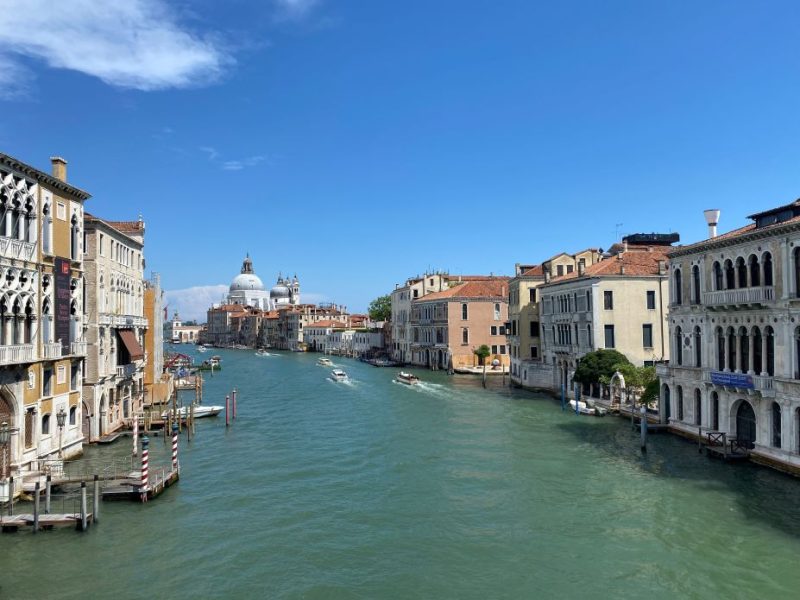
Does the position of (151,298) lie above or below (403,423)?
above

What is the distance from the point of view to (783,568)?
1212 centimetres

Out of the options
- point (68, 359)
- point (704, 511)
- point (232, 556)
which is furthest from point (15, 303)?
point (704, 511)

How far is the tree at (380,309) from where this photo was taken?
101 metres

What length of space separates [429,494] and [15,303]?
12563mm

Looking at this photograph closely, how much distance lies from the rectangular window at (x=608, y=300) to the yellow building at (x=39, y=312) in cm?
2412

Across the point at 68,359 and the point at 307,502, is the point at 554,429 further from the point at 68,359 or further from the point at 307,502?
the point at 68,359

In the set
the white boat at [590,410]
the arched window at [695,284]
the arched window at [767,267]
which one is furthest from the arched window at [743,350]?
the white boat at [590,410]

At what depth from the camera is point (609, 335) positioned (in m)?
32.4

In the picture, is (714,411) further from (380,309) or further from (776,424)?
(380,309)

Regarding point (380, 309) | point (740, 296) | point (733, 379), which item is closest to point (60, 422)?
point (733, 379)

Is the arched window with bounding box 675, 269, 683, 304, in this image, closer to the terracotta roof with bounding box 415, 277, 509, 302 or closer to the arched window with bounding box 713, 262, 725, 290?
the arched window with bounding box 713, 262, 725, 290

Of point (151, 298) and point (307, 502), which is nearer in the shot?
point (307, 502)

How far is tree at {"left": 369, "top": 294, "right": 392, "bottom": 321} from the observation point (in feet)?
331

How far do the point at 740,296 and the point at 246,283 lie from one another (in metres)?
146
